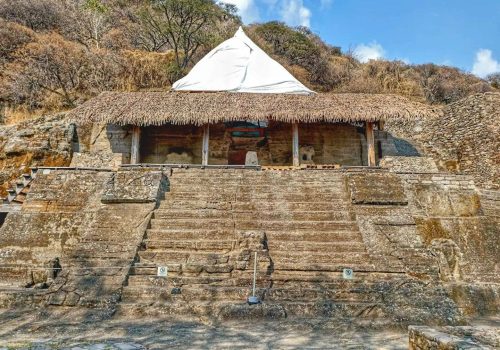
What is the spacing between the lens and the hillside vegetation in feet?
52.6

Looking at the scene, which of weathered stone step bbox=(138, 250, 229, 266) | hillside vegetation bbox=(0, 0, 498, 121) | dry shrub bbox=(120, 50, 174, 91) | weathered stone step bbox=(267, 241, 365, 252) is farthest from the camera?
dry shrub bbox=(120, 50, 174, 91)

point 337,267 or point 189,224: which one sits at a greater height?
point 189,224

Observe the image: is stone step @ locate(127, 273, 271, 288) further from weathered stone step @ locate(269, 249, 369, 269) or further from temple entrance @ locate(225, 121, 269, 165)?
temple entrance @ locate(225, 121, 269, 165)

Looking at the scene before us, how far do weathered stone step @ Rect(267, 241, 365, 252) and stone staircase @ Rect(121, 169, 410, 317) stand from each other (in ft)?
0.05

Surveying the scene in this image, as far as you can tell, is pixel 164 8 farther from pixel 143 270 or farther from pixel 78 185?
pixel 143 270

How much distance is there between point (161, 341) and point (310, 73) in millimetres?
25087

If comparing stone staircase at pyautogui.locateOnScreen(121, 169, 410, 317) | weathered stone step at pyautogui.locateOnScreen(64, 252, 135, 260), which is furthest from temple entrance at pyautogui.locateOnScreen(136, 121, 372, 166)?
weathered stone step at pyautogui.locateOnScreen(64, 252, 135, 260)

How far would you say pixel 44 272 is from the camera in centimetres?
521

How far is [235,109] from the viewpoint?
10.0 metres

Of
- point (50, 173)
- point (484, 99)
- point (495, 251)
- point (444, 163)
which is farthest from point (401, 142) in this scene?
point (50, 173)

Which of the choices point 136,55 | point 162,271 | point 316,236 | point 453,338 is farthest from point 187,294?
point 136,55

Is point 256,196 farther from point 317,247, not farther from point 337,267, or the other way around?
point 337,267

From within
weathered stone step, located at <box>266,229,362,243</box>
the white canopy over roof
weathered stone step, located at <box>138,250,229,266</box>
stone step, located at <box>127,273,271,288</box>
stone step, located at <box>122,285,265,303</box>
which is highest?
the white canopy over roof

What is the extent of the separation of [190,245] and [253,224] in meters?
1.06
